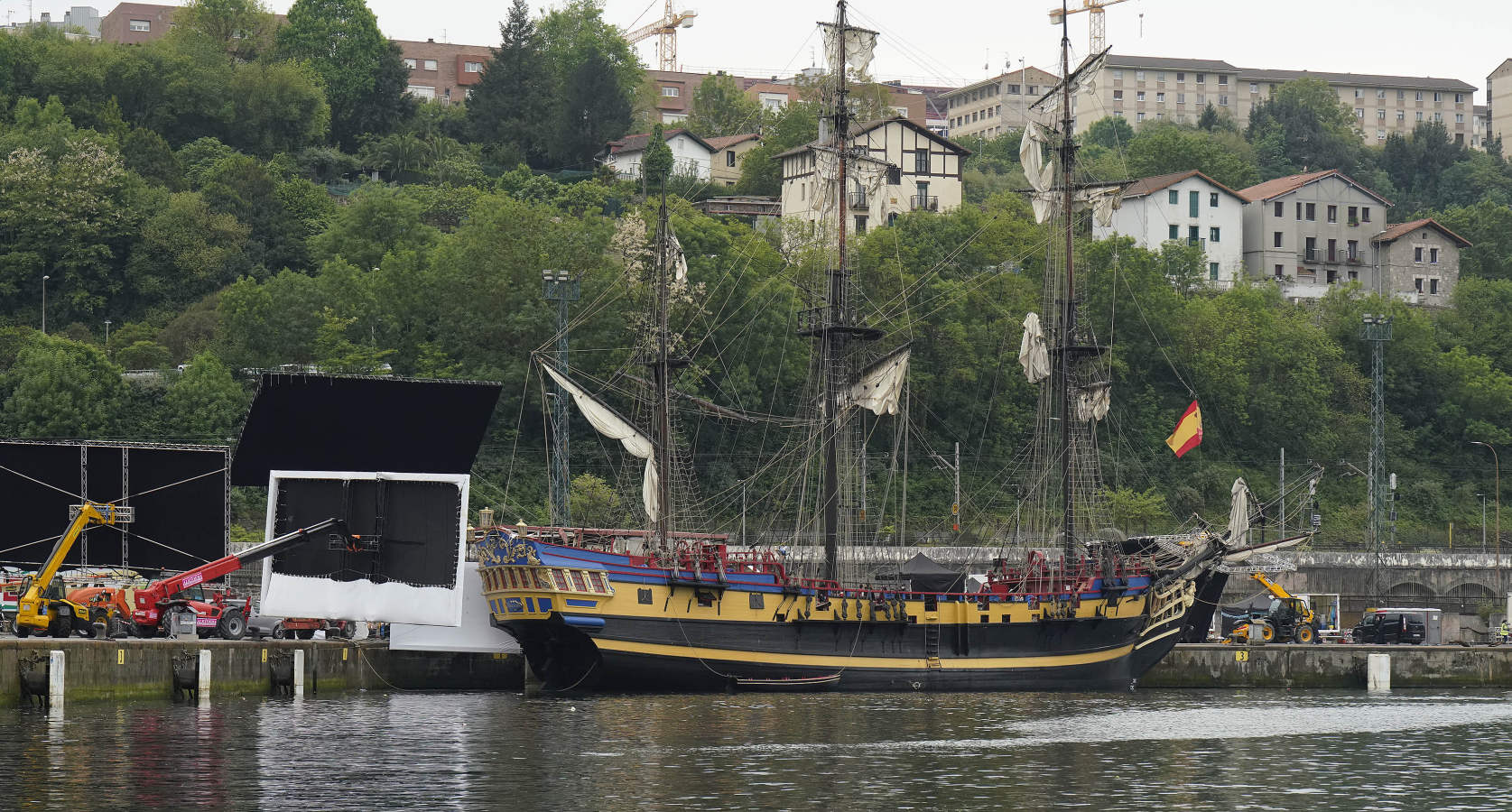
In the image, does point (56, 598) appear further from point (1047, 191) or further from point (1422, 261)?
point (1422, 261)

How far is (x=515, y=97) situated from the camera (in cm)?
15150

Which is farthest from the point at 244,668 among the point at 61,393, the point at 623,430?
the point at 61,393

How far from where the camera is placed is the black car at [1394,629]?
71812 millimetres

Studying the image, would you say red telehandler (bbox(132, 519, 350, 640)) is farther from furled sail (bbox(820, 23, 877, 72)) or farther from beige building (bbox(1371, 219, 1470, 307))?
beige building (bbox(1371, 219, 1470, 307))

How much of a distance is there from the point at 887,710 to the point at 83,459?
22516 mm

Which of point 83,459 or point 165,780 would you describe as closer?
point 165,780

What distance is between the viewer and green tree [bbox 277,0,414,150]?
148m

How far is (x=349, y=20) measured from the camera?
151 meters

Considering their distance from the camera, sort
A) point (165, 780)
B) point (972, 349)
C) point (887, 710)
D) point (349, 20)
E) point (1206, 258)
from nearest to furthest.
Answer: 1. point (165, 780)
2. point (887, 710)
3. point (972, 349)
4. point (1206, 258)
5. point (349, 20)

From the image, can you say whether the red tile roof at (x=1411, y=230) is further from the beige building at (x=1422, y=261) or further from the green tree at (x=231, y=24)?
the green tree at (x=231, y=24)

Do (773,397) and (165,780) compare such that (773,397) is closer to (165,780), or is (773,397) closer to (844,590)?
(844,590)

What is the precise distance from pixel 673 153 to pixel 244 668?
99.5 meters

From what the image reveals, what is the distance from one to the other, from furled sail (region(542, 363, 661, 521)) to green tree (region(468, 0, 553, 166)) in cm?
8761

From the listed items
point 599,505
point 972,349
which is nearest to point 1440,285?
point 972,349
